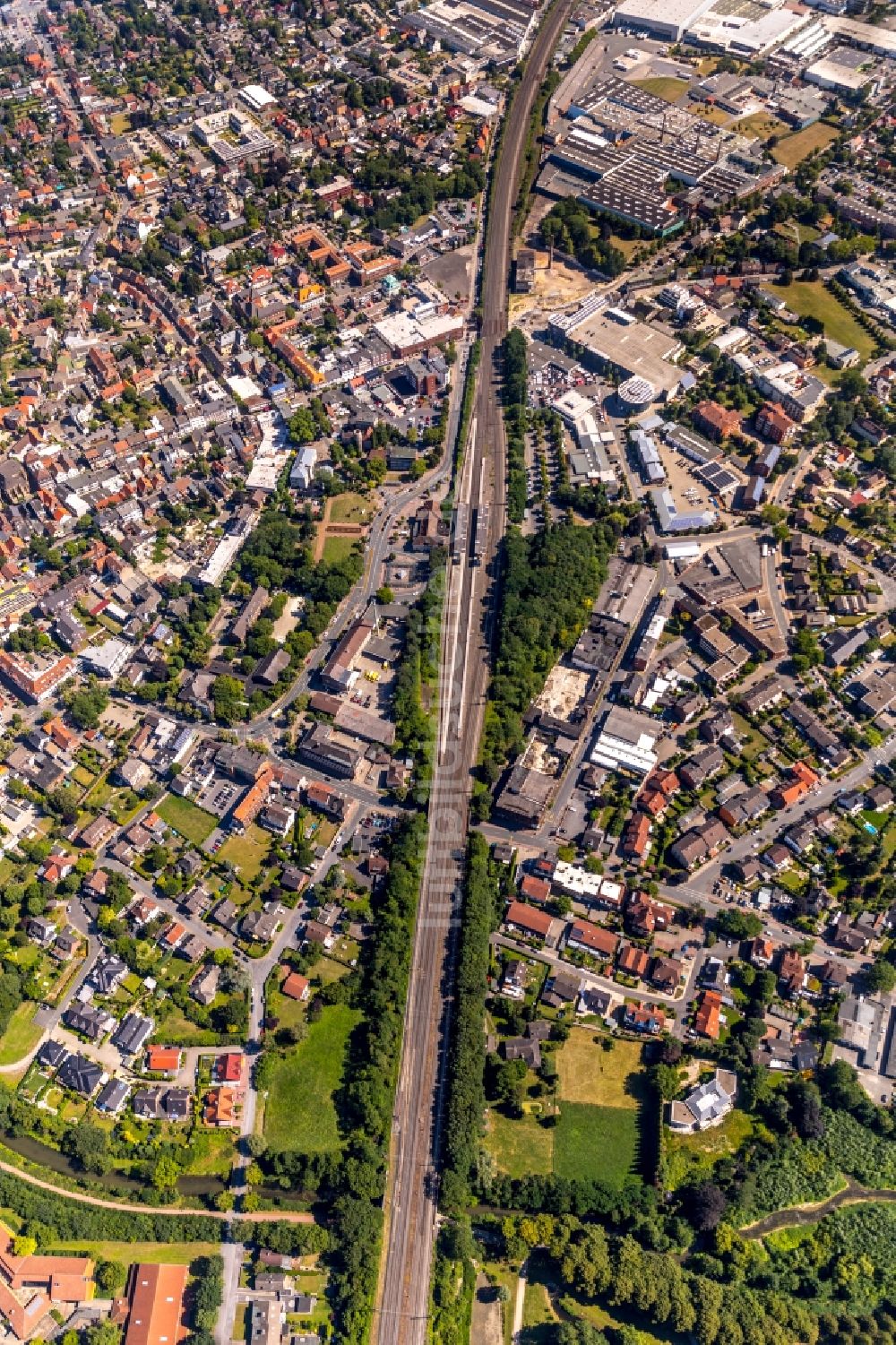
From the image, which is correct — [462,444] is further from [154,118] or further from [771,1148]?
[154,118]

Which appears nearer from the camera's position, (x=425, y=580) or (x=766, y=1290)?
(x=766, y=1290)

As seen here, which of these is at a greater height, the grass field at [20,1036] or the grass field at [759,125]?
the grass field at [759,125]

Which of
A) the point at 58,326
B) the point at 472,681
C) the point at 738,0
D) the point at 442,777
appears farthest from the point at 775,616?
→ the point at 738,0

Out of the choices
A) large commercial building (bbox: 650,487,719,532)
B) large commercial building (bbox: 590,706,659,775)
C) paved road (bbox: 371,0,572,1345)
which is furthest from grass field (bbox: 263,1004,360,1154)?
large commercial building (bbox: 650,487,719,532)

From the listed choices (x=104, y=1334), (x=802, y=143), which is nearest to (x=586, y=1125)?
(x=104, y=1334)

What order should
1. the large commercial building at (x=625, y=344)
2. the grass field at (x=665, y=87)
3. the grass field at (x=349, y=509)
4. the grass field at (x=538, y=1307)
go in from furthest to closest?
the grass field at (x=665, y=87) < the large commercial building at (x=625, y=344) < the grass field at (x=349, y=509) < the grass field at (x=538, y=1307)

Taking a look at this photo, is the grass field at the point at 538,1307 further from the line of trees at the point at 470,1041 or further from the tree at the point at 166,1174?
the tree at the point at 166,1174

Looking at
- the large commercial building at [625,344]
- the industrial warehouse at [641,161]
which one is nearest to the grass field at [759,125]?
the industrial warehouse at [641,161]
